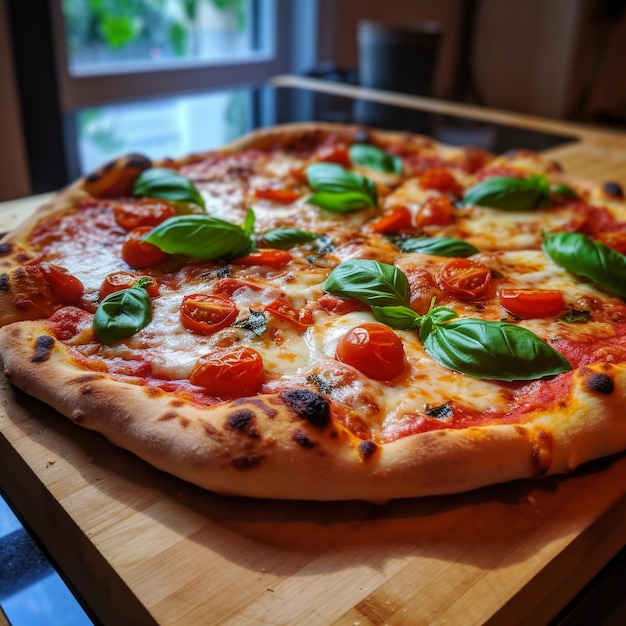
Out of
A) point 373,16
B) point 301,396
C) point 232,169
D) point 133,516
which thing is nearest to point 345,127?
point 232,169

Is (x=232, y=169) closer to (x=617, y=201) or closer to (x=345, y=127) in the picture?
(x=345, y=127)

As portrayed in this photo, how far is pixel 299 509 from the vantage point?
122 cm

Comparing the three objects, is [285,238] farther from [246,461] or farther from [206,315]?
[246,461]

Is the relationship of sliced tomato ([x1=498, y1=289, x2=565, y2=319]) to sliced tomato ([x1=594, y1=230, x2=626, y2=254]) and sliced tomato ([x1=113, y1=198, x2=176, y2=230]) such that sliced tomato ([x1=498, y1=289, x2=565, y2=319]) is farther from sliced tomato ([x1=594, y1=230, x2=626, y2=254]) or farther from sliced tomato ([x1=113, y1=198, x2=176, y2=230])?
sliced tomato ([x1=113, y1=198, x2=176, y2=230])

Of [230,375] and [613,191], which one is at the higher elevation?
[613,191]

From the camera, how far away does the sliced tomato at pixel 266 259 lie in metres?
1.91

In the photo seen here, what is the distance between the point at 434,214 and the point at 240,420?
4.24 feet

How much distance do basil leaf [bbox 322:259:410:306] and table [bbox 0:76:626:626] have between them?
1.83 feet

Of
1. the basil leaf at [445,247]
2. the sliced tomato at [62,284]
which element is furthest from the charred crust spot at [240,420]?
the basil leaf at [445,247]

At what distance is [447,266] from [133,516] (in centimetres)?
109

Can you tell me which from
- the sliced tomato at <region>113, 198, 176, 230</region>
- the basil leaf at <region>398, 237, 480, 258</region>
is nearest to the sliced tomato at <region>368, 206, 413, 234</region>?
the basil leaf at <region>398, 237, 480, 258</region>

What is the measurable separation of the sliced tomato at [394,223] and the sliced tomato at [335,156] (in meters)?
0.55

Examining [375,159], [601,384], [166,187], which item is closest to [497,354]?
[601,384]

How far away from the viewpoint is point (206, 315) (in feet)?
5.29
